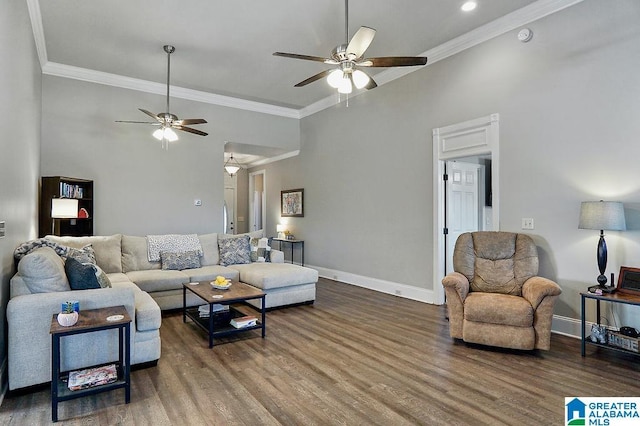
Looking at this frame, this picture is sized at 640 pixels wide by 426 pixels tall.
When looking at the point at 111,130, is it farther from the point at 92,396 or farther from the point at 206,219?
the point at 92,396

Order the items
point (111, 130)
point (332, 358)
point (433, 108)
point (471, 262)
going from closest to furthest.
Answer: point (332, 358) → point (471, 262) → point (433, 108) → point (111, 130)

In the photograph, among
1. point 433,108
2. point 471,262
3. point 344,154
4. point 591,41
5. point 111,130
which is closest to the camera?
point 591,41

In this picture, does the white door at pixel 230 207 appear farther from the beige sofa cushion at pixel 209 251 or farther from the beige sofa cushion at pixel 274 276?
the beige sofa cushion at pixel 274 276

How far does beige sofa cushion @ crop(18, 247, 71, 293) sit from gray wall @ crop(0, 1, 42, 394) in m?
0.15

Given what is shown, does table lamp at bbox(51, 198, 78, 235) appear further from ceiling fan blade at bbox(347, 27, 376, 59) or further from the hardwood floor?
ceiling fan blade at bbox(347, 27, 376, 59)

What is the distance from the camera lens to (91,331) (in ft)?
7.86

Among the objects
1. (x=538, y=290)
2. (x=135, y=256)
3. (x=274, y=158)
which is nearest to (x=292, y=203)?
(x=274, y=158)

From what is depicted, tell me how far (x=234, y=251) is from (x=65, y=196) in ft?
8.08

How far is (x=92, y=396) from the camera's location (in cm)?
252

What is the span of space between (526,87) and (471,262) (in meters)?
2.04

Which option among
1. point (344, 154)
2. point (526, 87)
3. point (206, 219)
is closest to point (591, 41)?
point (526, 87)

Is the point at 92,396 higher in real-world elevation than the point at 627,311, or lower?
lower

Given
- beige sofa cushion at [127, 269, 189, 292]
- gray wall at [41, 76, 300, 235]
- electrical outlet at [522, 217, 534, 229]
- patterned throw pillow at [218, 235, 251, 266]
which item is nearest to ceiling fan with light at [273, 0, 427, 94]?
electrical outlet at [522, 217, 534, 229]

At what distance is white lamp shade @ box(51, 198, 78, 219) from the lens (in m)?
4.62
